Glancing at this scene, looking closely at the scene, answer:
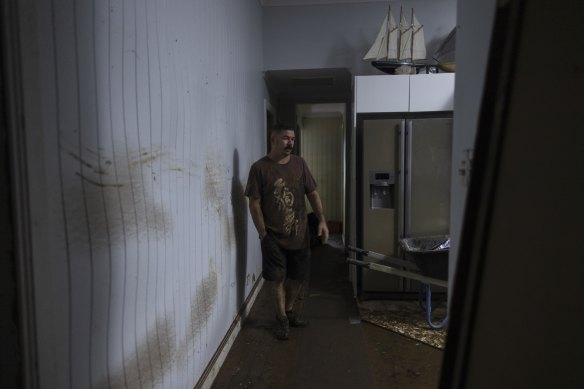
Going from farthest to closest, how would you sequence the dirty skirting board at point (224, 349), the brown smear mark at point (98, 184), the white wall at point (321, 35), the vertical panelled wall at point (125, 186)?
the white wall at point (321, 35) < the dirty skirting board at point (224, 349) < the brown smear mark at point (98, 184) < the vertical panelled wall at point (125, 186)

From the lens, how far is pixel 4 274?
2.43 feet

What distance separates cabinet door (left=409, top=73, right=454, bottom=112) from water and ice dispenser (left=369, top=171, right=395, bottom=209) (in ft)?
2.09

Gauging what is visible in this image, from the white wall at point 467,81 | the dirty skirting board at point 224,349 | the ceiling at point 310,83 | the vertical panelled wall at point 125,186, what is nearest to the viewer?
the vertical panelled wall at point 125,186

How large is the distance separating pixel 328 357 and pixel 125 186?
5.48 ft

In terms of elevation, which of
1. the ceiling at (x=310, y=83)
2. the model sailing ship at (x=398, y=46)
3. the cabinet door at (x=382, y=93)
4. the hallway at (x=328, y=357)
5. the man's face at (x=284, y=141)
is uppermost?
the model sailing ship at (x=398, y=46)

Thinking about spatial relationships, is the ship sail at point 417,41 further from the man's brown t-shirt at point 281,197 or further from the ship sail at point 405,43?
the man's brown t-shirt at point 281,197

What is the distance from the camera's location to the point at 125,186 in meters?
1.12

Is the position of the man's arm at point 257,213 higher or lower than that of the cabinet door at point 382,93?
lower

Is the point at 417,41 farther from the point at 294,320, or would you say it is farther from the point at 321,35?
the point at 294,320

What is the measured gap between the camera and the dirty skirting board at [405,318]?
2.48 metres

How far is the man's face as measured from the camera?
2.52 m

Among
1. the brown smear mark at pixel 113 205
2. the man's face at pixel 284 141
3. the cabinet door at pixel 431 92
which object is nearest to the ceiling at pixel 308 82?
the cabinet door at pixel 431 92

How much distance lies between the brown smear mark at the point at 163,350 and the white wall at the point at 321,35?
8.26 feet

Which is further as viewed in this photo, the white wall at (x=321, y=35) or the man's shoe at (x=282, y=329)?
the white wall at (x=321, y=35)
